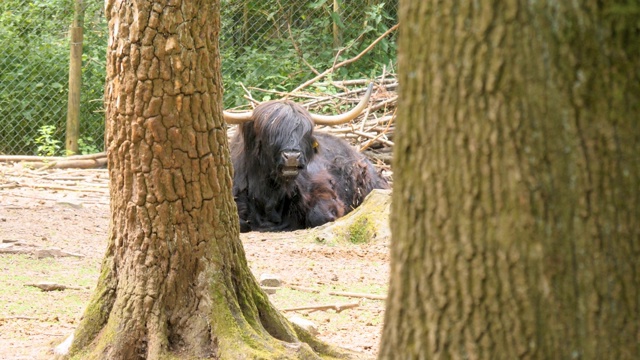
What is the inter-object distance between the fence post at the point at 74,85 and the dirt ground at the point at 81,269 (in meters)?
2.71

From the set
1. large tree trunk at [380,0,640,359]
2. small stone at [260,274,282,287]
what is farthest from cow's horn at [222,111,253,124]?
large tree trunk at [380,0,640,359]

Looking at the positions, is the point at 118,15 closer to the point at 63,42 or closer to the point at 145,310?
the point at 145,310

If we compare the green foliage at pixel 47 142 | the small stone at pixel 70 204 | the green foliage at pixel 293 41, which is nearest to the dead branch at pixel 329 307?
the small stone at pixel 70 204

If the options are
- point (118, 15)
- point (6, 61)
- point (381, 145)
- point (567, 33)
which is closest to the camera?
point (567, 33)

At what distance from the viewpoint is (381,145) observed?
522 inches

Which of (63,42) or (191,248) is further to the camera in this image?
(63,42)

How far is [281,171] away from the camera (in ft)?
31.9

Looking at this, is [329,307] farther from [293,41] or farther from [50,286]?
[293,41]

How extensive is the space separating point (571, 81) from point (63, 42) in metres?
13.7

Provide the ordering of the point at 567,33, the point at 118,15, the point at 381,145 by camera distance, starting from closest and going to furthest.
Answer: the point at 567,33 < the point at 118,15 < the point at 381,145

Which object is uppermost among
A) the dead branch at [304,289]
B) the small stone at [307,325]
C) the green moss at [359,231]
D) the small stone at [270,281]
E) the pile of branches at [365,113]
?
the pile of branches at [365,113]

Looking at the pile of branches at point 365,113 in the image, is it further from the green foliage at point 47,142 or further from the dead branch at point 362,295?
the dead branch at point 362,295

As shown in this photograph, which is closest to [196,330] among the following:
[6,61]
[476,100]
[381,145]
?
[476,100]

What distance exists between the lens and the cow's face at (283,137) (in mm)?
9570
